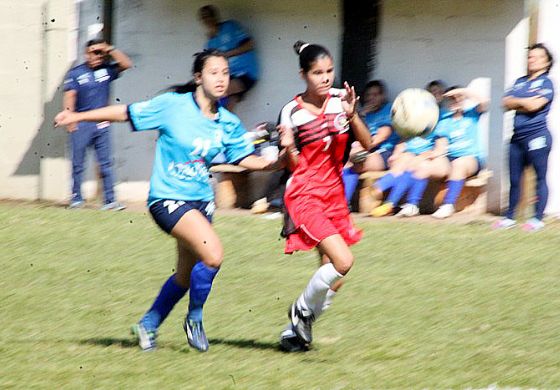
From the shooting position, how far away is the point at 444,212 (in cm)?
1292

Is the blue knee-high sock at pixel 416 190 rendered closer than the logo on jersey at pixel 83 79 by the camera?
Yes

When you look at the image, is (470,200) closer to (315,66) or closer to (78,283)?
(78,283)

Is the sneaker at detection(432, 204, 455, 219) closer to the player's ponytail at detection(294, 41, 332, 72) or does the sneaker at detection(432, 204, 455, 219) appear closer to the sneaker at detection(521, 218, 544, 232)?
the sneaker at detection(521, 218, 544, 232)

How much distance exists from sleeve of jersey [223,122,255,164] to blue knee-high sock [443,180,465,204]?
5.99 m

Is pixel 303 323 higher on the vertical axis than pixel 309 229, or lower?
lower

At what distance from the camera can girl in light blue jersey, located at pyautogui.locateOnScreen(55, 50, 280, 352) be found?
23.2 ft

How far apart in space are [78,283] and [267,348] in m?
2.82

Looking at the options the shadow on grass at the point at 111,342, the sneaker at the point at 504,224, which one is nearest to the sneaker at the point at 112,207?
the sneaker at the point at 504,224

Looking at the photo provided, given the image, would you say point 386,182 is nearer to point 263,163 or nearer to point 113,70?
point 113,70

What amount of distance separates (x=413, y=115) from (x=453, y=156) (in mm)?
5440

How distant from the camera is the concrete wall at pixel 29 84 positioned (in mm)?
15305

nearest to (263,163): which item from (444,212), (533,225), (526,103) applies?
(533,225)

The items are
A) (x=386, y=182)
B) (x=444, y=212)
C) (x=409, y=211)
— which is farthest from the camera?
(x=386, y=182)

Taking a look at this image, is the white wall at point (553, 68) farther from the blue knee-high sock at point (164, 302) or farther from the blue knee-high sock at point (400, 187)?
the blue knee-high sock at point (164, 302)
